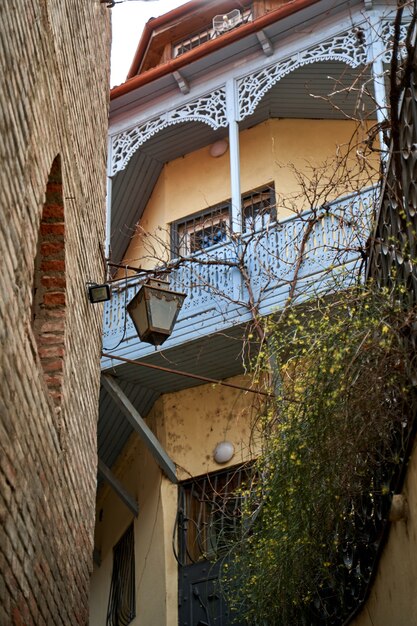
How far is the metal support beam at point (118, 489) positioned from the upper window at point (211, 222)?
8.98ft

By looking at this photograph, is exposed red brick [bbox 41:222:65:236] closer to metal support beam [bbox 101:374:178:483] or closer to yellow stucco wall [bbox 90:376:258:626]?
yellow stucco wall [bbox 90:376:258:626]

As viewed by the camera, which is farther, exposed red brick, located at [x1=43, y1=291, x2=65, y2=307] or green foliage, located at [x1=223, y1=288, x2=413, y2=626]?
exposed red brick, located at [x1=43, y1=291, x2=65, y2=307]

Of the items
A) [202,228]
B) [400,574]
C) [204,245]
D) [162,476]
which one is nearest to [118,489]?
[162,476]

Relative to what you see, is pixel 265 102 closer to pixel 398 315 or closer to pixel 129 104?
pixel 129 104

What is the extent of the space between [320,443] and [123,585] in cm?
745

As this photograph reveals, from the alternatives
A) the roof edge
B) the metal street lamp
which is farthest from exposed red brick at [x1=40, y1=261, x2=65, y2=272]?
the roof edge

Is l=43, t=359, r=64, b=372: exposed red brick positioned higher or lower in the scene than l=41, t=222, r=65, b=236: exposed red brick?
lower

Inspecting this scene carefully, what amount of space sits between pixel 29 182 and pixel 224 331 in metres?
6.61

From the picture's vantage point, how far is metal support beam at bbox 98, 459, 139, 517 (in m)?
12.6

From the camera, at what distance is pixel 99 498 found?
14.2 meters

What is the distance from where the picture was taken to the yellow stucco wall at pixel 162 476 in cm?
1173

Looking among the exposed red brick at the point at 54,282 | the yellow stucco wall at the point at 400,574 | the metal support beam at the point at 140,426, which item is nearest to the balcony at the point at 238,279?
the metal support beam at the point at 140,426

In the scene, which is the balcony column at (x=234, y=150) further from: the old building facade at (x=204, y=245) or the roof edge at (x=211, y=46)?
the roof edge at (x=211, y=46)

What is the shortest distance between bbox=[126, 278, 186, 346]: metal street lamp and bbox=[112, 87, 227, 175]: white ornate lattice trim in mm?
4543
